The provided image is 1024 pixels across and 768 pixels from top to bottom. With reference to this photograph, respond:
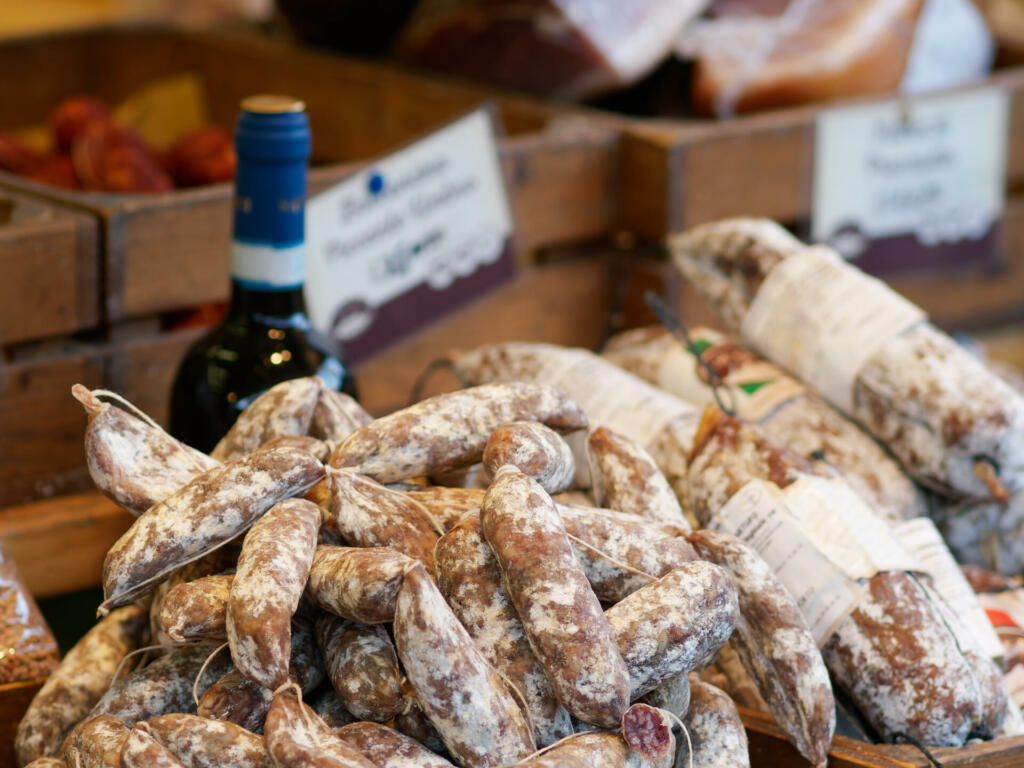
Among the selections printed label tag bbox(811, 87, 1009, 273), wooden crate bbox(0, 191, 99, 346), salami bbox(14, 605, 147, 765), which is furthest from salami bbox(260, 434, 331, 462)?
printed label tag bbox(811, 87, 1009, 273)

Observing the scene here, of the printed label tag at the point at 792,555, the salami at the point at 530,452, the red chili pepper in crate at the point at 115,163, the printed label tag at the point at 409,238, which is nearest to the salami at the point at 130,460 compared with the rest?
the salami at the point at 530,452

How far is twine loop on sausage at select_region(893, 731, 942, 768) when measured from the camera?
0.84 metres

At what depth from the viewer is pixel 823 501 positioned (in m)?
0.97

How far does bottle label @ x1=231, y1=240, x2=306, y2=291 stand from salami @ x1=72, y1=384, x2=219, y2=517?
0.20 meters

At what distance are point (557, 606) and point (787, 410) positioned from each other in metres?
0.58

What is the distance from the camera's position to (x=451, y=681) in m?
0.66

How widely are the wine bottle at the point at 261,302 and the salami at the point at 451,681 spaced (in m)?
0.41

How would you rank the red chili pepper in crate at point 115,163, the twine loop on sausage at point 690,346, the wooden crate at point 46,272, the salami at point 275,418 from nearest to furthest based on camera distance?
the salami at point 275,418, the twine loop on sausage at point 690,346, the wooden crate at point 46,272, the red chili pepper in crate at point 115,163

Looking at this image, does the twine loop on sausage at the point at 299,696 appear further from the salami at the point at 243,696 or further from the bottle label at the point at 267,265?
the bottle label at the point at 267,265

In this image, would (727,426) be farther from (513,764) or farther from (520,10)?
(520,10)

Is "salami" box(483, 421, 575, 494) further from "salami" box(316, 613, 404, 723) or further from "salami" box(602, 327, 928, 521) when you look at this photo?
"salami" box(602, 327, 928, 521)

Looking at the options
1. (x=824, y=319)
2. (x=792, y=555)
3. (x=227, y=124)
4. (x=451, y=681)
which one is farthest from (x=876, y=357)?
(x=227, y=124)

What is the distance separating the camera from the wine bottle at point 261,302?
0.95m

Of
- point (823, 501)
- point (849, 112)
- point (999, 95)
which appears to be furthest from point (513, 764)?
point (999, 95)
